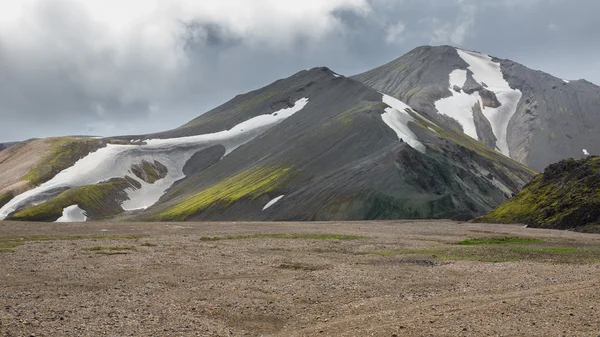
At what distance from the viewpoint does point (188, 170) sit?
180250mm

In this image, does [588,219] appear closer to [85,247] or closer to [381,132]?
[85,247]

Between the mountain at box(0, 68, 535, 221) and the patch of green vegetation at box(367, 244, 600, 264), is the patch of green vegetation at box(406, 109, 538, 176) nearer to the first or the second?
the mountain at box(0, 68, 535, 221)

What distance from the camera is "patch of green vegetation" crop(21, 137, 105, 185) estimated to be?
161600mm

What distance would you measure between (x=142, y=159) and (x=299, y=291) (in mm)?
166282

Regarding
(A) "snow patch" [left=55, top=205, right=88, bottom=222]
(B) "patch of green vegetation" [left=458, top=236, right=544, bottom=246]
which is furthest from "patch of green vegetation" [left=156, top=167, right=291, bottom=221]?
(B) "patch of green vegetation" [left=458, top=236, right=544, bottom=246]

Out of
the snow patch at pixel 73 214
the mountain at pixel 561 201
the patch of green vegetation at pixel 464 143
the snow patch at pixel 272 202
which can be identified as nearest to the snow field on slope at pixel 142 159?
the snow patch at pixel 73 214

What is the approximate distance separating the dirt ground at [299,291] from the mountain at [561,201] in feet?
75.9

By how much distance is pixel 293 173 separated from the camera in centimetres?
11888

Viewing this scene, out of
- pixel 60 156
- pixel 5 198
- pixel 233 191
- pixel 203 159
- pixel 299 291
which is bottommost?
pixel 299 291

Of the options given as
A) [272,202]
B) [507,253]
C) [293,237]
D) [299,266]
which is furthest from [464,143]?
[299,266]

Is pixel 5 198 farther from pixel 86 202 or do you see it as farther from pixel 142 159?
pixel 142 159

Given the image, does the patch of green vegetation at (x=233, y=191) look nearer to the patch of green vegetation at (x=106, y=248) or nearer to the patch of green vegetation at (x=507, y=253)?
the patch of green vegetation at (x=106, y=248)

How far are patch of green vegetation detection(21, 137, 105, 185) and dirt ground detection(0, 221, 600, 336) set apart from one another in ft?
427

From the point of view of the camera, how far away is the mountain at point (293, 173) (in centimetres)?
9975
